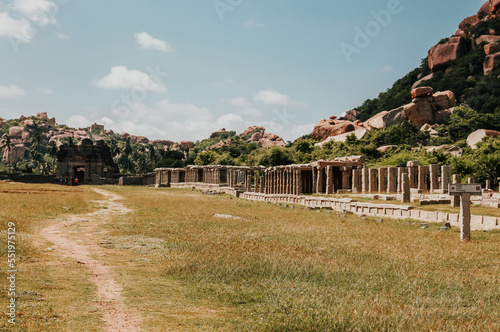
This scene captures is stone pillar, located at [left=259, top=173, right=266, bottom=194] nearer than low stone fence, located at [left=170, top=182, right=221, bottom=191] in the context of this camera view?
Yes

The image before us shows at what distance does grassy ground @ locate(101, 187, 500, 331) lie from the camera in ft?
23.5

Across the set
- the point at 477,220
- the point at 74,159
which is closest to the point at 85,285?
the point at 477,220

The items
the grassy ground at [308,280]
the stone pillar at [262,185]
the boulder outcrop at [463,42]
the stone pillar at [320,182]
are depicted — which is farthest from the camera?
the boulder outcrop at [463,42]

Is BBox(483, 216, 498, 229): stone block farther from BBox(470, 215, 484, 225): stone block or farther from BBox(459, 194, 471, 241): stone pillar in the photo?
BBox(459, 194, 471, 241): stone pillar

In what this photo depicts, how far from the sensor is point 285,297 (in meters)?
8.26

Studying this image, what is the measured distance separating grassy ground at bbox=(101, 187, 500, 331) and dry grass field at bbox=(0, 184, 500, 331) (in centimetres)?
3

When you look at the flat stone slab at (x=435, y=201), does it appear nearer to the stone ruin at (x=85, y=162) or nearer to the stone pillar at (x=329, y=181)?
the stone pillar at (x=329, y=181)

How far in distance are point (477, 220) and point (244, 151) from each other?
107008mm

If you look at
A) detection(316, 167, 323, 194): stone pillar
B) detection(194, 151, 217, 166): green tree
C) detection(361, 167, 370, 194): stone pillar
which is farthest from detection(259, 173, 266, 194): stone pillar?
detection(194, 151, 217, 166): green tree

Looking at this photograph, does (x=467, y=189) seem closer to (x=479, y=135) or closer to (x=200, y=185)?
(x=200, y=185)

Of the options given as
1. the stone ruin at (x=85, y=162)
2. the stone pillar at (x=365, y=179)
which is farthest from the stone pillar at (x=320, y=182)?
the stone ruin at (x=85, y=162)

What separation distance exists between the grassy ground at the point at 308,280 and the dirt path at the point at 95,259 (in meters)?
0.30

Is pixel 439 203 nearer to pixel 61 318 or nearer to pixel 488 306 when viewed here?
pixel 488 306

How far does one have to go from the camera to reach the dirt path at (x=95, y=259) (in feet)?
22.7
